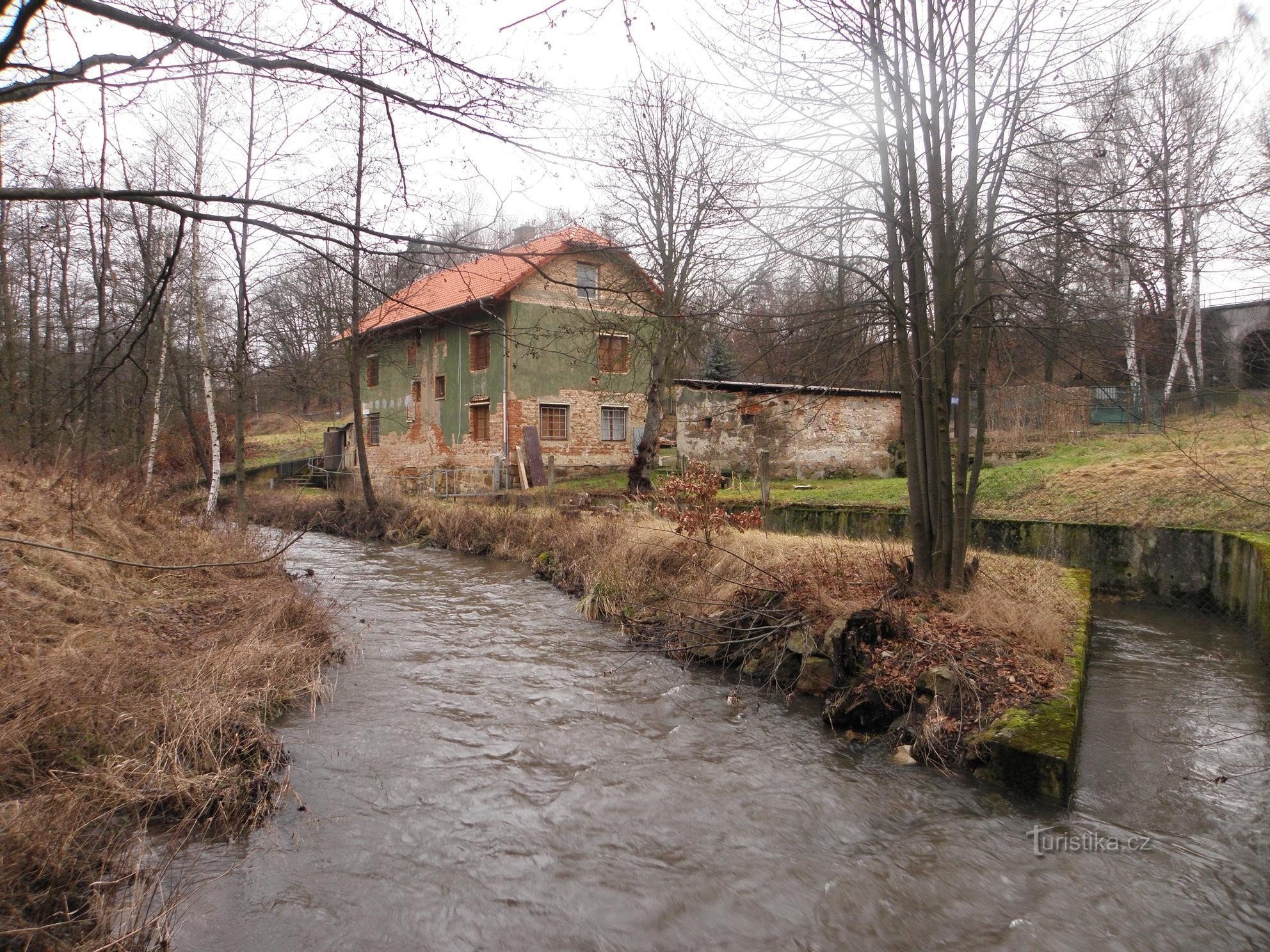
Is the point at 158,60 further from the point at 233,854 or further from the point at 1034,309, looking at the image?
the point at 1034,309

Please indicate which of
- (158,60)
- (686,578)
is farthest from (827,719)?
(158,60)

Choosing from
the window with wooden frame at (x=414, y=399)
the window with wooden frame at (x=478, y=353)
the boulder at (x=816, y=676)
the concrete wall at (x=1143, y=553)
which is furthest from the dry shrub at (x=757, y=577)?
the window with wooden frame at (x=414, y=399)

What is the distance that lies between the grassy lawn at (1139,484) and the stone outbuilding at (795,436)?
12.6ft

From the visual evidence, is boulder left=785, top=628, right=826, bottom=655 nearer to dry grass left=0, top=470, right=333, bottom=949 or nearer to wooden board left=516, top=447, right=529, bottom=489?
dry grass left=0, top=470, right=333, bottom=949

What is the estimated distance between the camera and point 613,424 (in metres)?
27.8

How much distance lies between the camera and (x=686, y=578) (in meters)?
10.1

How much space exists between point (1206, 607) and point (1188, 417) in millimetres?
5053

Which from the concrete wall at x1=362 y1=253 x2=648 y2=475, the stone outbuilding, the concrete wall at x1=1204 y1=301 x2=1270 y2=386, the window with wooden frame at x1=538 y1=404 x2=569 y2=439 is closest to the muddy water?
the concrete wall at x1=1204 y1=301 x2=1270 y2=386

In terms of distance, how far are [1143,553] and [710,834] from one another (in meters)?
9.14

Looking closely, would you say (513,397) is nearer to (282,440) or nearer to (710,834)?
(282,440)

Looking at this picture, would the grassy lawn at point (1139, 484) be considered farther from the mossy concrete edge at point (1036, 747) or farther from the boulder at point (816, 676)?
the boulder at point (816, 676)

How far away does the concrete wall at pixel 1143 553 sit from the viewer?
30.2 feet

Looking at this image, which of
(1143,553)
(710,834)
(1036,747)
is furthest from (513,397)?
(1036,747)

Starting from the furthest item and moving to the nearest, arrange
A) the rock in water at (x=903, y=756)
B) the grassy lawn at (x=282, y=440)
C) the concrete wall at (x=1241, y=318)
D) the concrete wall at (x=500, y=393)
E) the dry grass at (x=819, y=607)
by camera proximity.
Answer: the grassy lawn at (x=282, y=440) < the concrete wall at (x=500, y=393) < the concrete wall at (x=1241, y=318) < the dry grass at (x=819, y=607) < the rock in water at (x=903, y=756)
